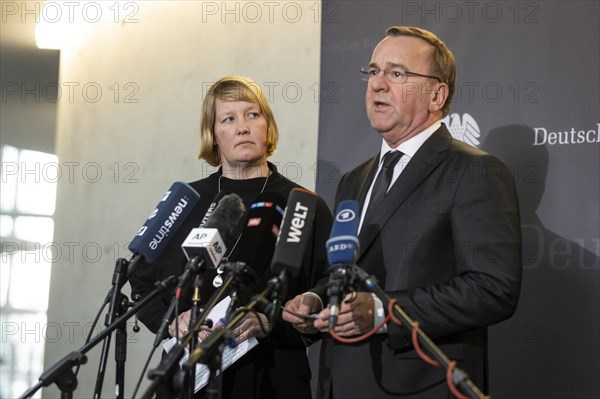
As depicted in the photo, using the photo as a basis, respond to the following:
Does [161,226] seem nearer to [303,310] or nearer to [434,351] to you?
[303,310]

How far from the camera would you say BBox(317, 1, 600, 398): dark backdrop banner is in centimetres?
321

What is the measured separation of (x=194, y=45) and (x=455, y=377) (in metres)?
3.31

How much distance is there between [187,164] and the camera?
4605 millimetres

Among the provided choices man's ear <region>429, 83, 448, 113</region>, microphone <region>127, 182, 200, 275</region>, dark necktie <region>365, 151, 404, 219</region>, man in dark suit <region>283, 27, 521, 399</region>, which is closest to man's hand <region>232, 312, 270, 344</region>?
man in dark suit <region>283, 27, 521, 399</region>

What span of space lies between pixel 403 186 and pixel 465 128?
1.26 m

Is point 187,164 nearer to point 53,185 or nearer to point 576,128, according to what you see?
point 53,185

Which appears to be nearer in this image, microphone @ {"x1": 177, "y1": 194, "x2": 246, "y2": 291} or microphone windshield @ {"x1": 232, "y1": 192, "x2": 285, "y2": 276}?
microphone @ {"x1": 177, "y1": 194, "x2": 246, "y2": 291}

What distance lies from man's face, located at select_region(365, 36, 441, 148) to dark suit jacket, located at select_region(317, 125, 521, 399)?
0.14m

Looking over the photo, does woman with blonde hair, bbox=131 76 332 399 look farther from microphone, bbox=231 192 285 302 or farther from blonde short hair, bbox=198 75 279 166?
microphone, bbox=231 192 285 302

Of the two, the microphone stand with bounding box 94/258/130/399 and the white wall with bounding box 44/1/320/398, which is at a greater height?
the white wall with bounding box 44/1/320/398

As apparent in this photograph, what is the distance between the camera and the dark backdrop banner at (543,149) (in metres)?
3.21

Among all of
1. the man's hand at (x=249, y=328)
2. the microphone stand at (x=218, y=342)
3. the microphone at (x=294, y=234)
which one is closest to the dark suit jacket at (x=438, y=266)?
the man's hand at (x=249, y=328)

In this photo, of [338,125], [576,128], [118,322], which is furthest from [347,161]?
[118,322]

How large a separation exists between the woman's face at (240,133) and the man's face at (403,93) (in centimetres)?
55
